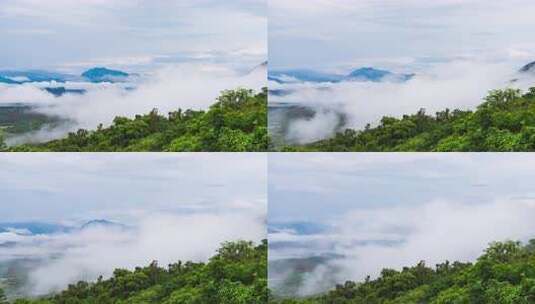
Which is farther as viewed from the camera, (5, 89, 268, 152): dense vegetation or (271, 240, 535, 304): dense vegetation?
(5, 89, 268, 152): dense vegetation

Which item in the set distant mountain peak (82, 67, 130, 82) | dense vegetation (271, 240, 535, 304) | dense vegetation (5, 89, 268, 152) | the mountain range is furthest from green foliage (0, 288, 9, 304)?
dense vegetation (271, 240, 535, 304)

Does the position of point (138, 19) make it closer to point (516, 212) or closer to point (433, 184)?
point (433, 184)

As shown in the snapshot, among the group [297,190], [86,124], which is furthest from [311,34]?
[86,124]

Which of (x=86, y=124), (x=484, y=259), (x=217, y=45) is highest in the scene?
(x=217, y=45)

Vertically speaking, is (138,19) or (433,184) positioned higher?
(138,19)

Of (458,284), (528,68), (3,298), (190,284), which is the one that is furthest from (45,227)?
(528,68)

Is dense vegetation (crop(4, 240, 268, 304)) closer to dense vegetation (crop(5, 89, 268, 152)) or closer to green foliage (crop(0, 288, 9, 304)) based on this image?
green foliage (crop(0, 288, 9, 304))

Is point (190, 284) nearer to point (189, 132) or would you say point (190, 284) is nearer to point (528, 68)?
point (189, 132)
